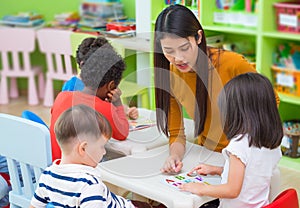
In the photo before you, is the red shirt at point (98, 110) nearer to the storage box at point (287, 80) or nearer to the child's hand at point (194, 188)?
the child's hand at point (194, 188)

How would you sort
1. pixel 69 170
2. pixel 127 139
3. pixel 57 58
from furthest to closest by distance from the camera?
pixel 57 58
pixel 127 139
pixel 69 170

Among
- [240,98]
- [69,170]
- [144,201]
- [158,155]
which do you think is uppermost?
[240,98]

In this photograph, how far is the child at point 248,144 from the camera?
4.72 feet

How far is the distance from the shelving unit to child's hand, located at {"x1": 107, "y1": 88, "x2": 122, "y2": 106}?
1197mm

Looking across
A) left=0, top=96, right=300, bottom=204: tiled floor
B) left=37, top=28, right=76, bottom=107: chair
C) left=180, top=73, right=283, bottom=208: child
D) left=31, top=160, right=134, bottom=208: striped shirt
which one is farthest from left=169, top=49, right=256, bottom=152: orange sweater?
left=37, top=28, right=76, bottom=107: chair

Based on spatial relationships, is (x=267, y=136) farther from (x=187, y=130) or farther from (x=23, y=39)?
(x=23, y=39)

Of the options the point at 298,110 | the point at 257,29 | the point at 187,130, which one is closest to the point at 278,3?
the point at 257,29

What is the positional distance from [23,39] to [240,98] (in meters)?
3.07

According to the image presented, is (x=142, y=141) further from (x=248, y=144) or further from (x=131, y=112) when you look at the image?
(x=248, y=144)

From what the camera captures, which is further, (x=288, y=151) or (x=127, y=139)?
(x=288, y=151)

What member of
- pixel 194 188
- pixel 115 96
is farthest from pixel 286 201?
pixel 115 96

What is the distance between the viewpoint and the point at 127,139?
1890mm

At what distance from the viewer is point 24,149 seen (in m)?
1.71

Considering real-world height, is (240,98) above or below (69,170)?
above
